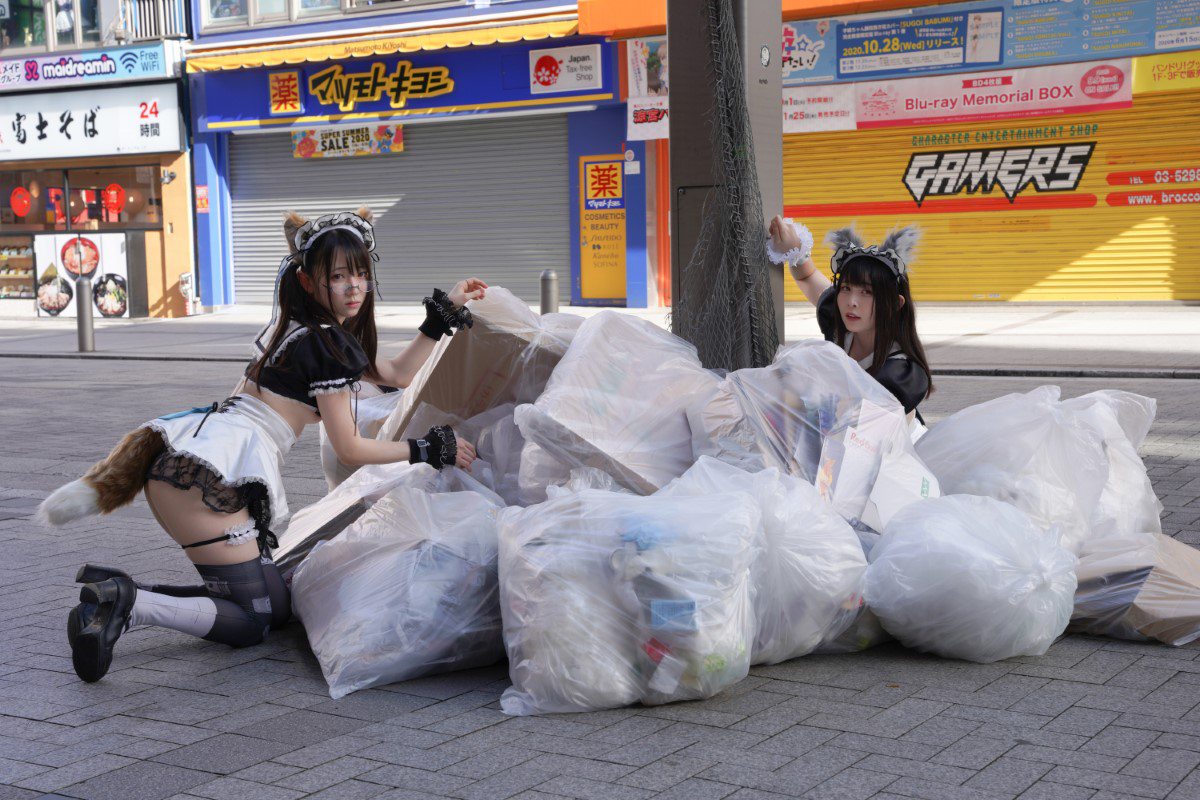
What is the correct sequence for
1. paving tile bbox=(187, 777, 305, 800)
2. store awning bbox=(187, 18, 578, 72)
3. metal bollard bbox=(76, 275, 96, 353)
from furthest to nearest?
store awning bbox=(187, 18, 578, 72), metal bollard bbox=(76, 275, 96, 353), paving tile bbox=(187, 777, 305, 800)

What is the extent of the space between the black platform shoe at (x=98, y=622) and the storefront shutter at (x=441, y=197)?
1513cm

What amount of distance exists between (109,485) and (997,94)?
14313 millimetres

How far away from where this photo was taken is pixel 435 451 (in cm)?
374

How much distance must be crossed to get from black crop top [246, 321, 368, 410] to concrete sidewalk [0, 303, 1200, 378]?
25.6 ft

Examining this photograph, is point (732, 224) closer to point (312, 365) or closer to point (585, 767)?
point (312, 365)

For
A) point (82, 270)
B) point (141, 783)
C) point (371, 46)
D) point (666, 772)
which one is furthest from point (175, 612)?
point (82, 270)

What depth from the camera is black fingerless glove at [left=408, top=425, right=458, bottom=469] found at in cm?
373

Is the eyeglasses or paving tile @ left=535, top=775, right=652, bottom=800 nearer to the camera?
paving tile @ left=535, top=775, right=652, bottom=800

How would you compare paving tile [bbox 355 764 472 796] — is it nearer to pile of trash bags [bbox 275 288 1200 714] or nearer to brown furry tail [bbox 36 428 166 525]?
pile of trash bags [bbox 275 288 1200 714]

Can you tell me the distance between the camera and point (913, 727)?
10.1 feet

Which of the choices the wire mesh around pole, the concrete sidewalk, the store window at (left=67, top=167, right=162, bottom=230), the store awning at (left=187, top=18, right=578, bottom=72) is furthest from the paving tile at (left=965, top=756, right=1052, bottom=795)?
the store window at (left=67, top=167, right=162, bottom=230)

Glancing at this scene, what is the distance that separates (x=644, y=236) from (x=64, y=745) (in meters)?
15.1

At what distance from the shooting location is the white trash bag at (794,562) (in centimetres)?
338

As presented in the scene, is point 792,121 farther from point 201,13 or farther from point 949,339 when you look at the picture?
point 201,13
